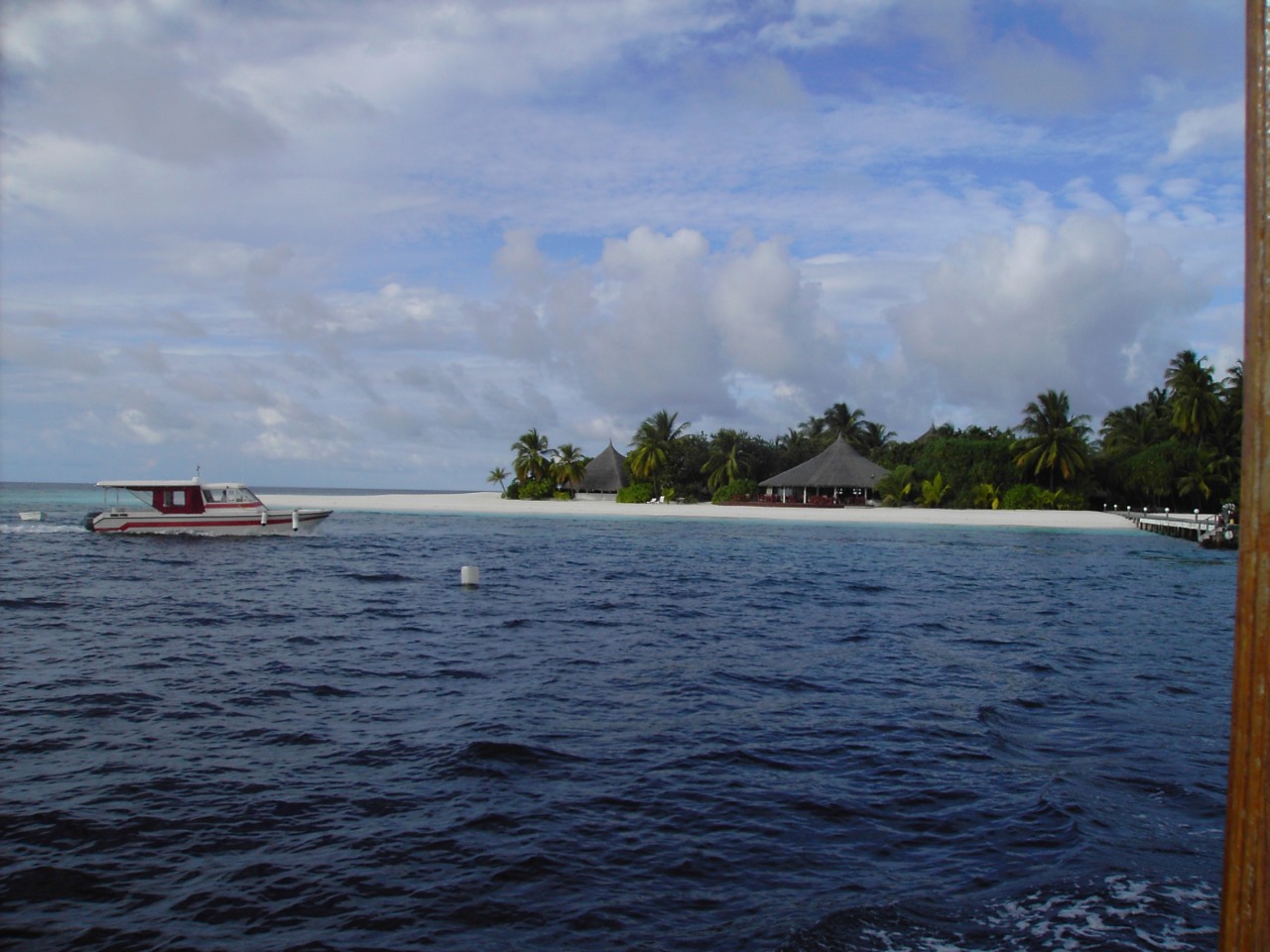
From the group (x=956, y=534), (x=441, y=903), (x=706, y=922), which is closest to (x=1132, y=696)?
(x=706, y=922)

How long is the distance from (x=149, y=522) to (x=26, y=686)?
89.2 ft

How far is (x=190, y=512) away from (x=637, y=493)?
3817 cm

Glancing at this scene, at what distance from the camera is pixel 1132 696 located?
38.5 feet

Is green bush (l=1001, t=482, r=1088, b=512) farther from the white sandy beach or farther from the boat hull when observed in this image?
the boat hull

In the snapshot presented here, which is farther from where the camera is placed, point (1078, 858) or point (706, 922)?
point (1078, 858)

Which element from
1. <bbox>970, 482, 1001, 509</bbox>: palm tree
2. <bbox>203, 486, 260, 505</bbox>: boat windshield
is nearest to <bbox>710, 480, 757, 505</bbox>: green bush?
<bbox>970, 482, 1001, 509</bbox>: palm tree

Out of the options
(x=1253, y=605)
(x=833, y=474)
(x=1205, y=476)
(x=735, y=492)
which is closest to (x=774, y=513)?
(x=833, y=474)

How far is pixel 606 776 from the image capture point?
820 cm

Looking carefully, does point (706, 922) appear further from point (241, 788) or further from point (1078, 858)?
point (241, 788)

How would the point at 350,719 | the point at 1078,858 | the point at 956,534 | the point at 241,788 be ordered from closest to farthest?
the point at 1078,858 < the point at 241,788 < the point at 350,719 < the point at 956,534

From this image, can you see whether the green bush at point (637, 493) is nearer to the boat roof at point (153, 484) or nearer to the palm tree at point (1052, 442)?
the palm tree at point (1052, 442)

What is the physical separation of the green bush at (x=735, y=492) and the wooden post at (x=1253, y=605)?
211ft

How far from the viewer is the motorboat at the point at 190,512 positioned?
1405 inches

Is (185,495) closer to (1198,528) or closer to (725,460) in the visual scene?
(725,460)
